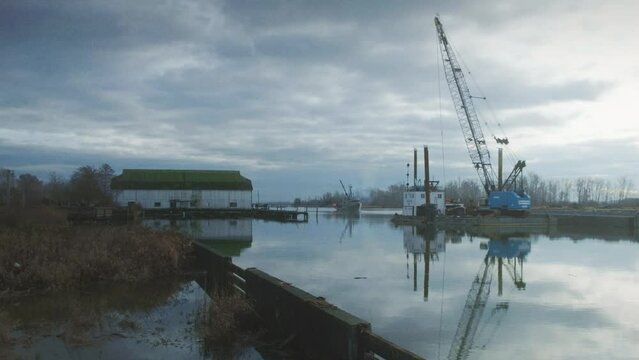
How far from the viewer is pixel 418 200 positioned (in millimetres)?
67750

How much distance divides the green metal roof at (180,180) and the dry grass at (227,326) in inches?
3034

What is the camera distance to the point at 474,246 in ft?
123

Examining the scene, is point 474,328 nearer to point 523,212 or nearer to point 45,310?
point 45,310

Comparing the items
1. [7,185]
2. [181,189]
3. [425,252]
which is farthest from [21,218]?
[181,189]

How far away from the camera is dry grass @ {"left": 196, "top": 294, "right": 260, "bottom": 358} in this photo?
971 centimetres

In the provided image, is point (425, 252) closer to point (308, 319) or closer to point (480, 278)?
point (480, 278)

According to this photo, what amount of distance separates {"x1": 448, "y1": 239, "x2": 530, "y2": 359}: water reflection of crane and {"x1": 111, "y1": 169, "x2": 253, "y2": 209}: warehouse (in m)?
57.4

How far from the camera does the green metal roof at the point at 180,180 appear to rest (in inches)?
3332

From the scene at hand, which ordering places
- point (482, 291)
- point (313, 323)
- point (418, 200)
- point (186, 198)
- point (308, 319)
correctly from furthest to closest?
1. point (186, 198)
2. point (418, 200)
3. point (482, 291)
4. point (308, 319)
5. point (313, 323)

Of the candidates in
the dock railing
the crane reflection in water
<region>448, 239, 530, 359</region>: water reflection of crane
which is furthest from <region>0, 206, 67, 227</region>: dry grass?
<region>448, 239, 530, 359</region>: water reflection of crane

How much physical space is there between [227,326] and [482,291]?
11078 mm

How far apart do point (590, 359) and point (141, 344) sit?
850 cm

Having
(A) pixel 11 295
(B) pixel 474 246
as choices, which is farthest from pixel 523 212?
(A) pixel 11 295

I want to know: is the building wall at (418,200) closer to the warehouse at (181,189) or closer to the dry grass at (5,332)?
the warehouse at (181,189)
